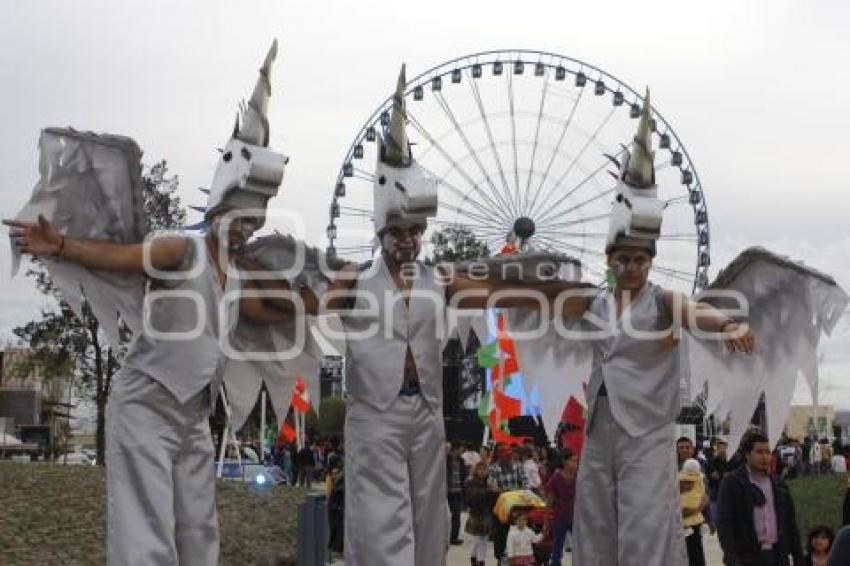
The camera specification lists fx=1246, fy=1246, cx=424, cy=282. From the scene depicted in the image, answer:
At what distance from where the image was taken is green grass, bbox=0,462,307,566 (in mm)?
10555

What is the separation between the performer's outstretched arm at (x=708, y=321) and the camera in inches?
221

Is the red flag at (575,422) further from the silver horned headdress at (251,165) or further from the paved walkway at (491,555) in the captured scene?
the silver horned headdress at (251,165)

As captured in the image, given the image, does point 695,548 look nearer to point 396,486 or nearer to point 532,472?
point 532,472

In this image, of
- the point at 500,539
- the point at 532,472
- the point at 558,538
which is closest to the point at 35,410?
the point at 532,472

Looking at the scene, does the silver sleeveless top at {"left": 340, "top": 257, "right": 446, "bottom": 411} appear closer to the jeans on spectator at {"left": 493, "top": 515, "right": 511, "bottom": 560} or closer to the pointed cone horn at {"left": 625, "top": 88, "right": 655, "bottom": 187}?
the pointed cone horn at {"left": 625, "top": 88, "right": 655, "bottom": 187}

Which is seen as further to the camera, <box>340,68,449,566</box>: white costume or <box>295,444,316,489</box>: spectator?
<box>295,444,316,489</box>: spectator

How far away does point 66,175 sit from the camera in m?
5.52

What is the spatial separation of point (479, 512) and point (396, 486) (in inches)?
336

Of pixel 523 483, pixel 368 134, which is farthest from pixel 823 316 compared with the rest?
pixel 368 134

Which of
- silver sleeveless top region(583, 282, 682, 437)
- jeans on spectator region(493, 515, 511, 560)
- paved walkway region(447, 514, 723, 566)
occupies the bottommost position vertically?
paved walkway region(447, 514, 723, 566)

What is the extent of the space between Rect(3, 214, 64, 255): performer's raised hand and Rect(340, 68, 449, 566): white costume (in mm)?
1301

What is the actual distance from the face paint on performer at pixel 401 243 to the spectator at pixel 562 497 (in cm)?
591

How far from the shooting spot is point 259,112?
5.60 metres

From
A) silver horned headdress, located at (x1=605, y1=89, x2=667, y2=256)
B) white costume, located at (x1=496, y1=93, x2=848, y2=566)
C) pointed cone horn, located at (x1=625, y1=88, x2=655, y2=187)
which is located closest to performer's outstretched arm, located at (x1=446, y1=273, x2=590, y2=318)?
white costume, located at (x1=496, y1=93, x2=848, y2=566)
